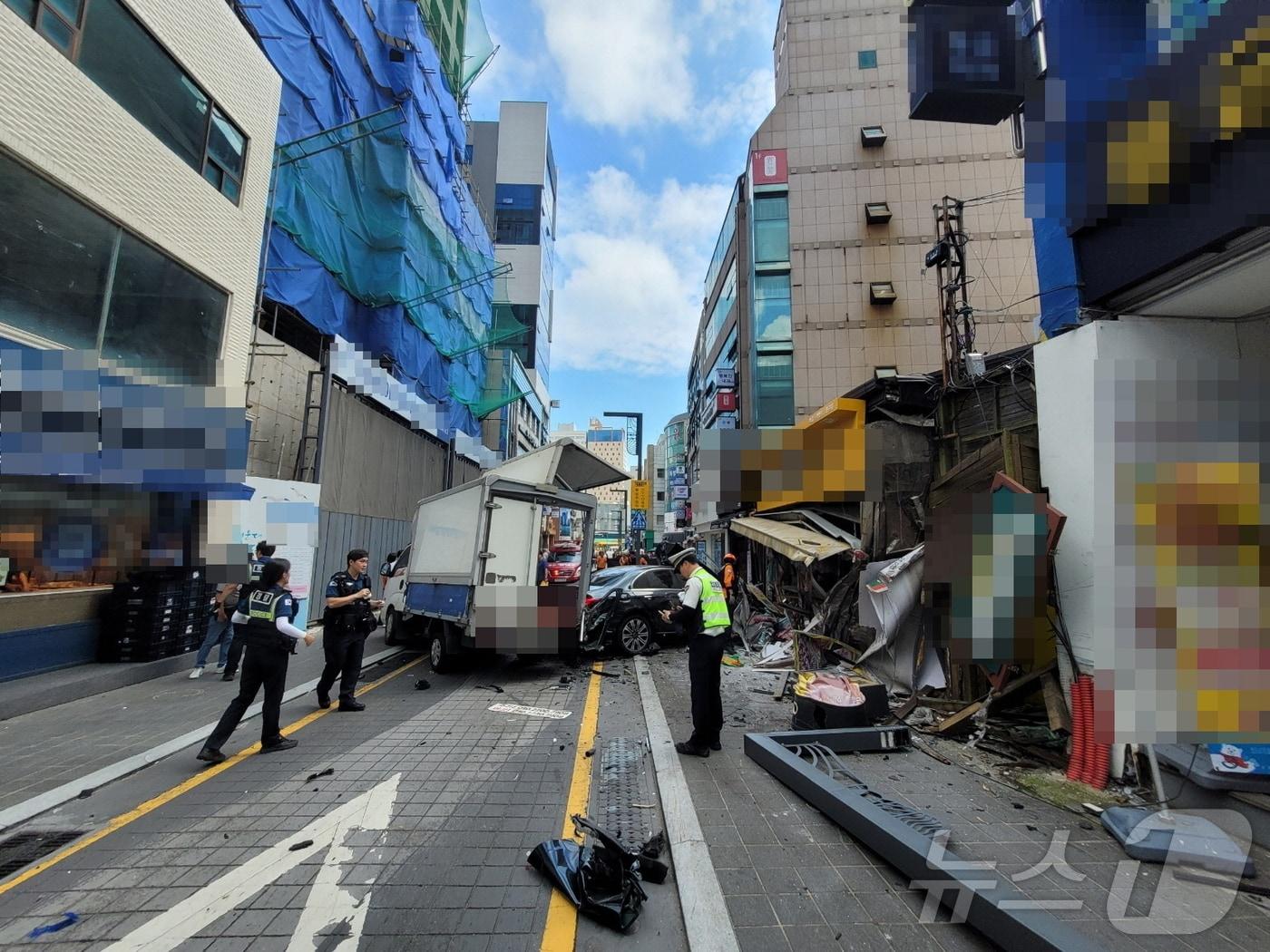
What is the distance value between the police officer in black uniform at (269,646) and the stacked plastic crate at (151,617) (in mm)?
3452

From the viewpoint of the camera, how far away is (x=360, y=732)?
5.36m

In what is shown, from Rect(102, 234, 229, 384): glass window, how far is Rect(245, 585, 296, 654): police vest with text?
206 inches

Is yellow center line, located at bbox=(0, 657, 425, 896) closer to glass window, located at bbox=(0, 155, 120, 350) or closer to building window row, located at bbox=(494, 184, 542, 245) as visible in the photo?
glass window, located at bbox=(0, 155, 120, 350)

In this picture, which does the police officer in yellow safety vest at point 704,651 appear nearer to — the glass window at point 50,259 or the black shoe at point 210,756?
the black shoe at point 210,756

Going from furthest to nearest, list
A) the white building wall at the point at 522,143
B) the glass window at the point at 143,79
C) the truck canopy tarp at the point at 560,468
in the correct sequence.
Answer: the white building wall at the point at 522,143
the truck canopy tarp at the point at 560,468
the glass window at the point at 143,79

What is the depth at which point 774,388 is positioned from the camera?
20.3 m

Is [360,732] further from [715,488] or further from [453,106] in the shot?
[453,106]

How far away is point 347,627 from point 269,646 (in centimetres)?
135

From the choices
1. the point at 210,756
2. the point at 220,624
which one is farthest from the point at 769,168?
the point at 210,756

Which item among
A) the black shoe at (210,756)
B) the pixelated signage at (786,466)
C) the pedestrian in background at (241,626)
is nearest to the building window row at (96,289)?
the pedestrian in background at (241,626)

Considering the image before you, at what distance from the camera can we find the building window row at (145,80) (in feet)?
21.3

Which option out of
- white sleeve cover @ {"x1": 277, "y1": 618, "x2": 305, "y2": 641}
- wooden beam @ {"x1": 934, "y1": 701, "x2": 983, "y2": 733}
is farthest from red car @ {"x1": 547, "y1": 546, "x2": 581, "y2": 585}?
wooden beam @ {"x1": 934, "y1": 701, "x2": 983, "y2": 733}

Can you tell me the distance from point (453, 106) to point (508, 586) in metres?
21.3

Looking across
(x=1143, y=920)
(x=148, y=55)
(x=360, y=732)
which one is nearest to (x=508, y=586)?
A: (x=360, y=732)
